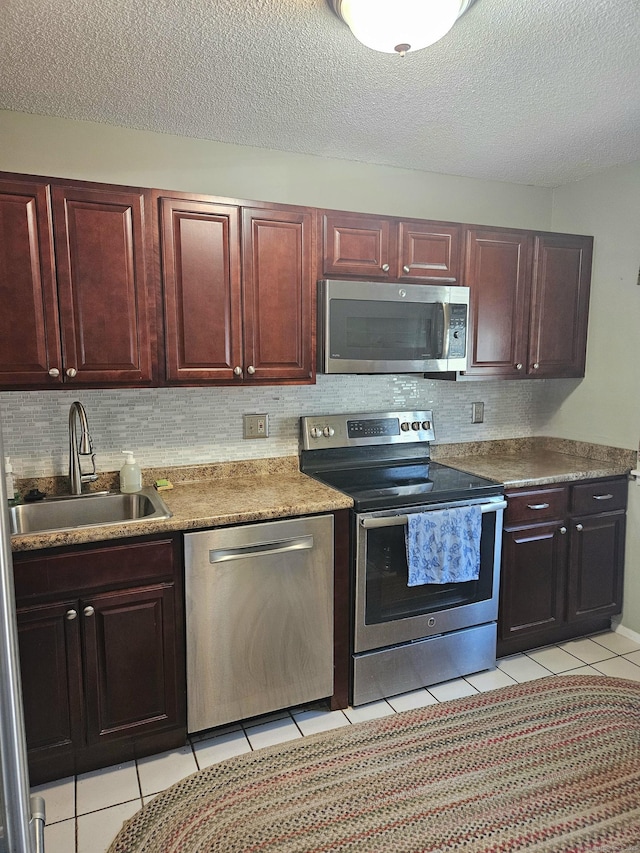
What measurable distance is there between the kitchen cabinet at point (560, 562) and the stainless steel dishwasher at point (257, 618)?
98 centimetres

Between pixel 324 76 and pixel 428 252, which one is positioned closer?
pixel 324 76

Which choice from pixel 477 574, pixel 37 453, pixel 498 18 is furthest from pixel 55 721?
pixel 498 18

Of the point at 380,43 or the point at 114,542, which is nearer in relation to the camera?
the point at 380,43

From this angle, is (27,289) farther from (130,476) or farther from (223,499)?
(223,499)

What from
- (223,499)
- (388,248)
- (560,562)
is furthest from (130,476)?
(560,562)

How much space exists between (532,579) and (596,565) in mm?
440

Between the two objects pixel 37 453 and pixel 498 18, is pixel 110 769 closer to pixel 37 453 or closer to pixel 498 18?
pixel 37 453

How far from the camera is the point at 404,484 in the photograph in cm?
259

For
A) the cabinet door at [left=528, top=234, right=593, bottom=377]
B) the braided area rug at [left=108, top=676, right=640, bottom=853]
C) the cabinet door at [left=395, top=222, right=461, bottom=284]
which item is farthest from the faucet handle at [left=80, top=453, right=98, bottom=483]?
the cabinet door at [left=528, top=234, right=593, bottom=377]

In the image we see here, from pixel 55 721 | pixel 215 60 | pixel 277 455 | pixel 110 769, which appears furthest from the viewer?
pixel 277 455

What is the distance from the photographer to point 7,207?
1.94 m

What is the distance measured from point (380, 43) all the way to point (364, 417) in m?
1.70

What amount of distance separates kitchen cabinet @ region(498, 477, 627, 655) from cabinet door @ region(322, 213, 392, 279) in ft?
4.07

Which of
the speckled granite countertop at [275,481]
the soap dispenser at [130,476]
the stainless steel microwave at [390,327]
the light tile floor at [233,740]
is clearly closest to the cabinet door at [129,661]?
the light tile floor at [233,740]
